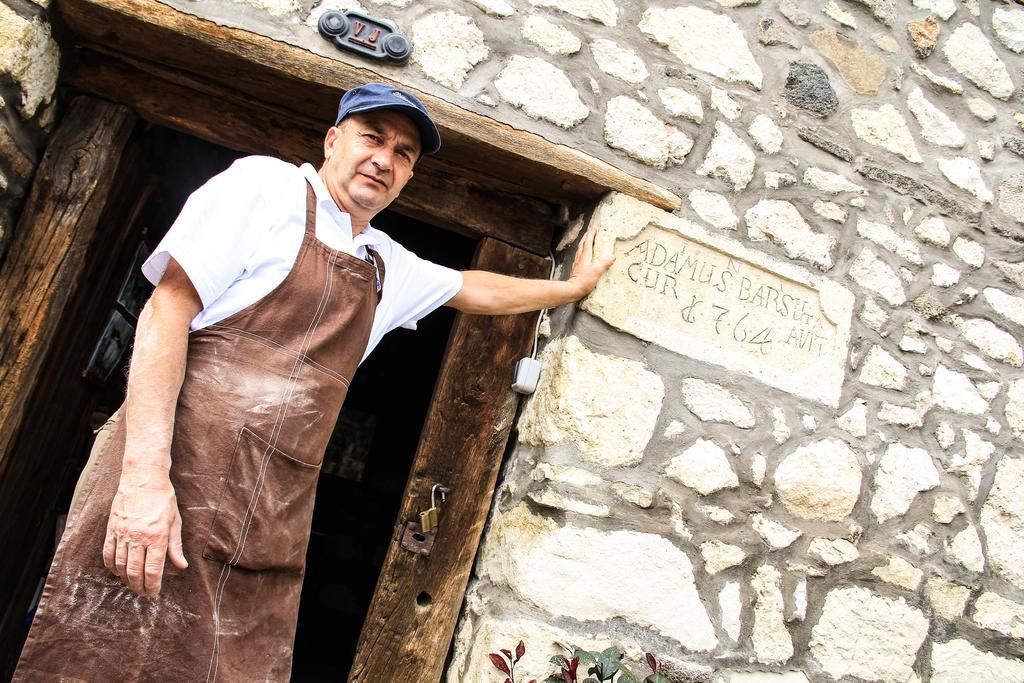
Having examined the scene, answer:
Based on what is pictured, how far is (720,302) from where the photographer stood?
7.44ft

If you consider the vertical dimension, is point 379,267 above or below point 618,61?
below

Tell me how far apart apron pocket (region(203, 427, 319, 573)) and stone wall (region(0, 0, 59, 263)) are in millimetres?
970

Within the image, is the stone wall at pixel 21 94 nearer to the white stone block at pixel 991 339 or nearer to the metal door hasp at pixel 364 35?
the metal door hasp at pixel 364 35

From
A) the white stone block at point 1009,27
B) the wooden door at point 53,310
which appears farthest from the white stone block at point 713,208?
the wooden door at point 53,310

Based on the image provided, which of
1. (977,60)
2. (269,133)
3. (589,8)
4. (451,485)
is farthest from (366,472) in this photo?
(977,60)

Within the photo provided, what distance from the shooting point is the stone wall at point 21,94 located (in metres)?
1.75

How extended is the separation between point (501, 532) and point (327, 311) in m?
0.89

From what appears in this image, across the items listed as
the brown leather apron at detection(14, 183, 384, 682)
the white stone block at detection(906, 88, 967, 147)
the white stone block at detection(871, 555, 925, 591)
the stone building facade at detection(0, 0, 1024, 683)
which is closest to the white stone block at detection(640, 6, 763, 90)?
the stone building facade at detection(0, 0, 1024, 683)

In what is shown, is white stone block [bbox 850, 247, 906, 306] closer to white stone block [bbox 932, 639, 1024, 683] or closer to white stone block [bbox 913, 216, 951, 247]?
white stone block [bbox 913, 216, 951, 247]

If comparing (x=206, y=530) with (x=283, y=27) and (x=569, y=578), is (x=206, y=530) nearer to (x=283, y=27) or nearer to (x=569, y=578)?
(x=569, y=578)

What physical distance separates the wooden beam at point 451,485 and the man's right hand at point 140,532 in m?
0.88

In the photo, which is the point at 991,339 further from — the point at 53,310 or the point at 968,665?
the point at 53,310

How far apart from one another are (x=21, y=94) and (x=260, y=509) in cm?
123

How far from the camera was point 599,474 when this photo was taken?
80.4 inches
